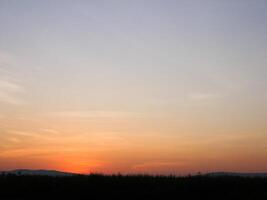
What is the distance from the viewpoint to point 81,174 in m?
32.6
